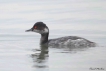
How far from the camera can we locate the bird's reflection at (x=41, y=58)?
1340 cm

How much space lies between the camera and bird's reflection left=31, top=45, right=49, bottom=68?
1340 cm

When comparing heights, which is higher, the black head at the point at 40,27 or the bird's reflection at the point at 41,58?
the black head at the point at 40,27

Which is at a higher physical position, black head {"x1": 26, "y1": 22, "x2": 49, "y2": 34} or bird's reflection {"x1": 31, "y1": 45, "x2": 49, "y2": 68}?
black head {"x1": 26, "y1": 22, "x2": 49, "y2": 34}

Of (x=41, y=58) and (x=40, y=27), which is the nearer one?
(x=41, y=58)

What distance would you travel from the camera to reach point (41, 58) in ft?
Result: 48.4

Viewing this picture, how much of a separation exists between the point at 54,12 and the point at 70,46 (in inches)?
418

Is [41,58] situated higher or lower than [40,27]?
lower

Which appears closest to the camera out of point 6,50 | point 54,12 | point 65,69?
point 65,69

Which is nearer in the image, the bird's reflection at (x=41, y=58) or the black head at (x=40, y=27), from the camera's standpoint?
the bird's reflection at (x=41, y=58)

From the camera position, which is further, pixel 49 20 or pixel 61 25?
pixel 49 20

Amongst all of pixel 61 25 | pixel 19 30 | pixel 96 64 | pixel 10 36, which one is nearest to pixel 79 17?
pixel 61 25

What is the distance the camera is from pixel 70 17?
26219 mm

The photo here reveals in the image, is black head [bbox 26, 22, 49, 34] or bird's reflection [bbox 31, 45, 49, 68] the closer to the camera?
bird's reflection [bbox 31, 45, 49, 68]

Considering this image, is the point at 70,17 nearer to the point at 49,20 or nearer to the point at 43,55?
the point at 49,20
